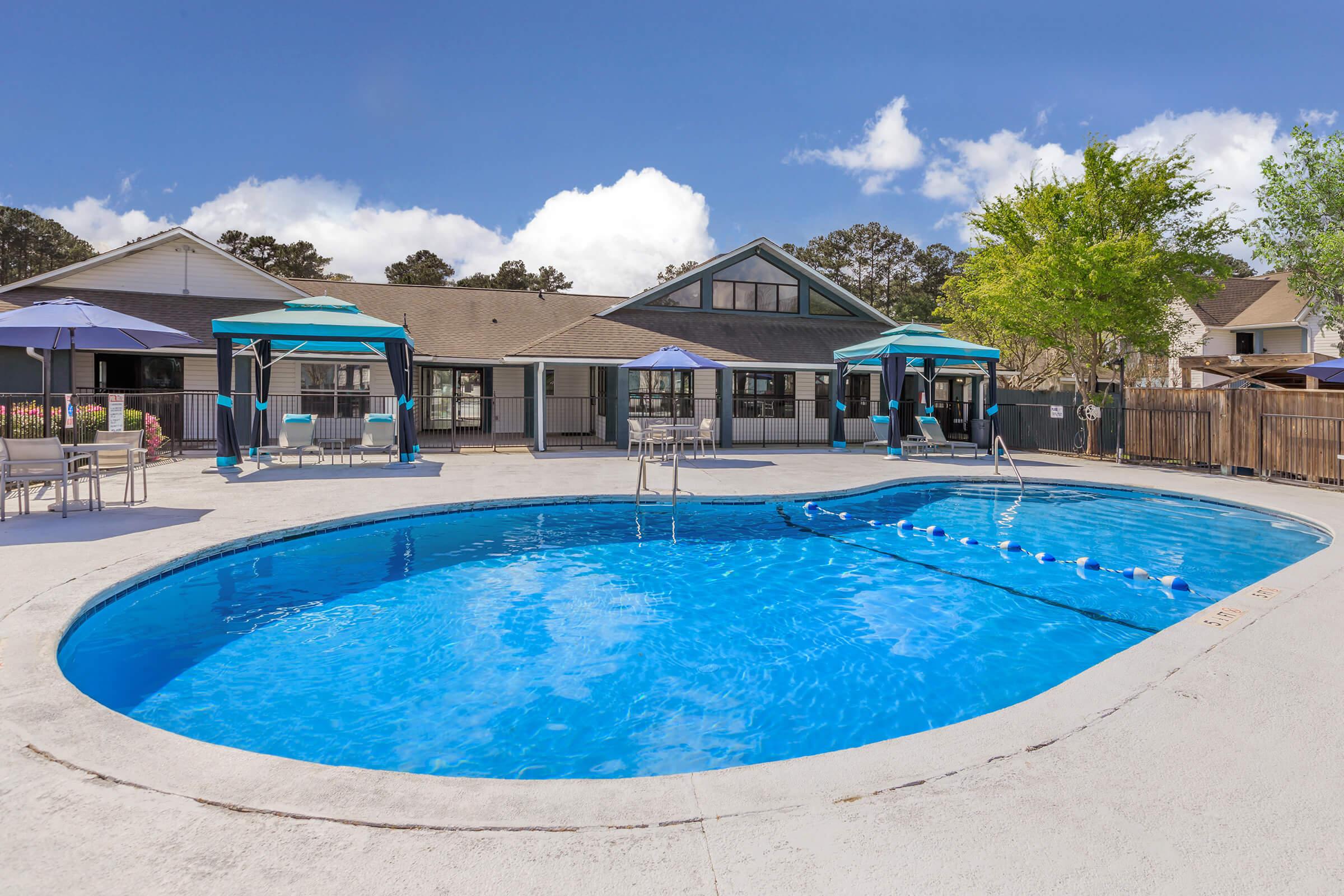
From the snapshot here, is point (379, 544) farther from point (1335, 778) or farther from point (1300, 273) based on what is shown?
point (1300, 273)

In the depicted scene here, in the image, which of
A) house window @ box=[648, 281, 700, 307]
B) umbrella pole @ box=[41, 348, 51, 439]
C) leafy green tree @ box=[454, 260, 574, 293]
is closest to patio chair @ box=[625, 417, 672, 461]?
house window @ box=[648, 281, 700, 307]

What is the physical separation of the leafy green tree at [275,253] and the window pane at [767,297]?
3398 centimetres

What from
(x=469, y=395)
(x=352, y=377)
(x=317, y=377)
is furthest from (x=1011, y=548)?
(x=317, y=377)

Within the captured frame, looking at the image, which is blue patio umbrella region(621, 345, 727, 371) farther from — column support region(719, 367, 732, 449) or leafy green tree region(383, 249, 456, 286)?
leafy green tree region(383, 249, 456, 286)

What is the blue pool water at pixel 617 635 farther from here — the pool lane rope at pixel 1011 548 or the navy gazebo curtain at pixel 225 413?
the navy gazebo curtain at pixel 225 413

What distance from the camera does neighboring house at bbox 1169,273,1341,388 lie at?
30391mm

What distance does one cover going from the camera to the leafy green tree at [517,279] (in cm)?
4897

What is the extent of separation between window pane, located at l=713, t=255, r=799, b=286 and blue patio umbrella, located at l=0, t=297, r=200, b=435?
1523 cm

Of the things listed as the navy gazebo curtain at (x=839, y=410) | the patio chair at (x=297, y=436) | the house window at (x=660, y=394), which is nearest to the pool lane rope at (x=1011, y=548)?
the navy gazebo curtain at (x=839, y=410)

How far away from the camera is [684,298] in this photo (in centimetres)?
2281

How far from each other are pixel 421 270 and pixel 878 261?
31537mm

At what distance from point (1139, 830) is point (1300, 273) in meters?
25.3

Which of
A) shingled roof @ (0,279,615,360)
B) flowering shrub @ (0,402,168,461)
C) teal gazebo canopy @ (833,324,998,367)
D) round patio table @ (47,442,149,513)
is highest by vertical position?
shingled roof @ (0,279,615,360)

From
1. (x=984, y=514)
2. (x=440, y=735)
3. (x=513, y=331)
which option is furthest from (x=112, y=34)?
(x=984, y=514)
